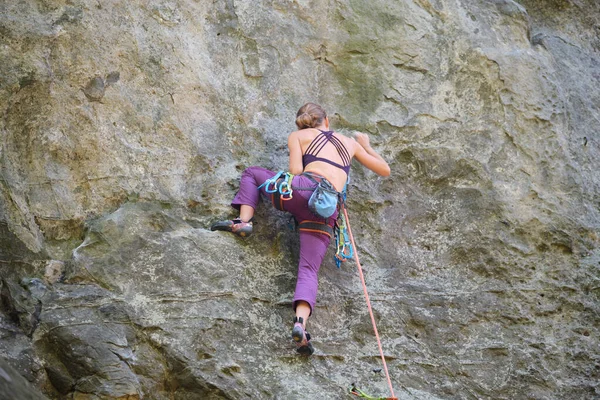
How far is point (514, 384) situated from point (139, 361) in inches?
110

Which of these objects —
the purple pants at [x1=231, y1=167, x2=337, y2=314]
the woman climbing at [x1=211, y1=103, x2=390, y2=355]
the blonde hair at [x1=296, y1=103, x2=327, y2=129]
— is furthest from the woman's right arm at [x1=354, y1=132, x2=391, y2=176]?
the purple pants at [x1=231, y1=167, x2=337, y2=314]

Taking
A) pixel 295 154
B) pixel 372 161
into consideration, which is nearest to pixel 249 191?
pixel 295 154

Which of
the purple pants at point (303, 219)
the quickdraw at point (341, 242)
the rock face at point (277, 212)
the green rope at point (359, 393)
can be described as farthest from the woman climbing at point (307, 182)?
the green rope at point (359, 393)

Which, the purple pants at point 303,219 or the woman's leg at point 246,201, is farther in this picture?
the woman's leg at point 246,201

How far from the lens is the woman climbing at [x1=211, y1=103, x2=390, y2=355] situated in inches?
219

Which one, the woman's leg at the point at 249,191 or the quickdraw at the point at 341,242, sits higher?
the woman's leg at the point at 249,191

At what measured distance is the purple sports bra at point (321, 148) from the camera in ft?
19.2

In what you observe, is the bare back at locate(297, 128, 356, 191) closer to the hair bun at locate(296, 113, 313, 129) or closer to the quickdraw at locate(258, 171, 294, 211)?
the hair bun at locate(296, 113, 313, 129)

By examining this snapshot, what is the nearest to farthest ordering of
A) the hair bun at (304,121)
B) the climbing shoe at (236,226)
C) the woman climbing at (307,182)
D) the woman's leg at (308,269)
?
the woman's leg at (308,269), the woman climbing at (307,182), the climbing shoe at (236,226), the hair bun at (304,121)

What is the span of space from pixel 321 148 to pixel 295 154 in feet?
0.69

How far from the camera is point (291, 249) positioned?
5.94 meters

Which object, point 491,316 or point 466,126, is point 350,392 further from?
point 466,126

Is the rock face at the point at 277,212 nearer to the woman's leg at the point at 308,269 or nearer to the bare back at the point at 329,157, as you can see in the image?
the woman's leg at the point at 308,269

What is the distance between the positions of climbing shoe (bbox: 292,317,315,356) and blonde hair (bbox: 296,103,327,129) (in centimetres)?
→ 164
